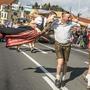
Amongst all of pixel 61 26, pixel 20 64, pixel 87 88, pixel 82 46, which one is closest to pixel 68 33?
pixel 61 26

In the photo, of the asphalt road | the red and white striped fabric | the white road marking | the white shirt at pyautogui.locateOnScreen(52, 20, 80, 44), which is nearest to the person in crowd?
the white shirt at pyautogui.locateOnScreen(52, 20, 80, 44)

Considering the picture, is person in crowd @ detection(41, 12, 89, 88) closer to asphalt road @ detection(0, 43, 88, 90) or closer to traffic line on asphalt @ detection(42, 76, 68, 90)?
traffic line on asphalt @ detection(42, 76, 68, 90)

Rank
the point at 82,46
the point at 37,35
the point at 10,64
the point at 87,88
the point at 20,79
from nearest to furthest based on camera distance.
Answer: the point at 87,88 → the point at 20,79 → the point at 37,35 → the point at 10,64 → the point at 82,46

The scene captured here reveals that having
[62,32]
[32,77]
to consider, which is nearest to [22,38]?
[32,77]

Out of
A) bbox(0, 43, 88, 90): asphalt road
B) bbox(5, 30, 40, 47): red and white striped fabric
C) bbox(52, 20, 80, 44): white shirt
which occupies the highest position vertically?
bbox(52, 20, 80, 44): white shirt

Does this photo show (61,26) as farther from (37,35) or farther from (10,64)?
(10,64)

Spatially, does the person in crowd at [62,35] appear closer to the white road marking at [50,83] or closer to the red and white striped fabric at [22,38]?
the white road marking at [50,83]

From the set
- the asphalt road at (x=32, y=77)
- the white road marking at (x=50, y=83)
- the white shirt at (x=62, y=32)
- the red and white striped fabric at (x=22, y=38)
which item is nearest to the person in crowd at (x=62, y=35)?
the white shirt at (x=62, y=32)

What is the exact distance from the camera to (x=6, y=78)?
12812 millimetres

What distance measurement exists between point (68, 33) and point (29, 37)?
6.96 feet

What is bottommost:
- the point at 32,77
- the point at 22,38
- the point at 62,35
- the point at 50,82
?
the point at 32,77

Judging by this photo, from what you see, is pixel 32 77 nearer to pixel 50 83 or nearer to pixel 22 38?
pixel 50 83

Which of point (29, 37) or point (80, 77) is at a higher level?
point (29, 37)

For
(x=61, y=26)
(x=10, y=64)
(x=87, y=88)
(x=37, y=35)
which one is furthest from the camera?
(x=10, y=64)
